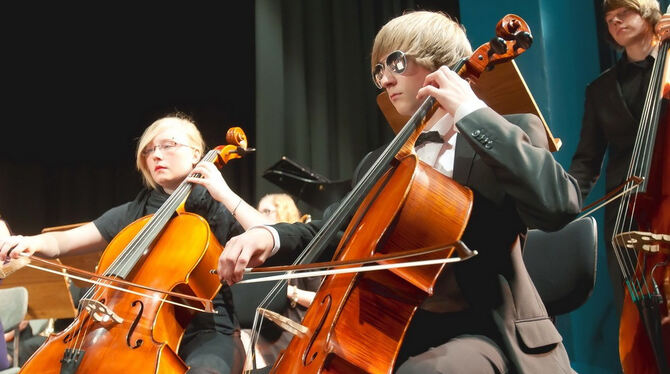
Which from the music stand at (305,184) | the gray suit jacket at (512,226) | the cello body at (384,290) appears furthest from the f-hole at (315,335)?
the music stand at (305,184)

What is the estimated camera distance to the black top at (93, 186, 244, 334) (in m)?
1.78

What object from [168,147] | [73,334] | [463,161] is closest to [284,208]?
[168,147]

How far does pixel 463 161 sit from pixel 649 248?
2.10ft

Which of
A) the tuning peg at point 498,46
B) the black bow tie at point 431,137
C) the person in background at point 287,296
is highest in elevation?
the tuning peg at point 498,46

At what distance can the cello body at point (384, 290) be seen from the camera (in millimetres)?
930

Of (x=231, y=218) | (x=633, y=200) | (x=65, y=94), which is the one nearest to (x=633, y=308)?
(x=633, y=200)

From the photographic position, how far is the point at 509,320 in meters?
1.03

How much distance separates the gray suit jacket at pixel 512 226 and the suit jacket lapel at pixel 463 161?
0.15ft

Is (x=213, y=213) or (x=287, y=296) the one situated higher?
(x=213, y=213)

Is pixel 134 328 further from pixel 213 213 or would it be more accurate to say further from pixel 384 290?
pixel 384 290

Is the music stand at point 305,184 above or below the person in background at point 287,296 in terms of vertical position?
above

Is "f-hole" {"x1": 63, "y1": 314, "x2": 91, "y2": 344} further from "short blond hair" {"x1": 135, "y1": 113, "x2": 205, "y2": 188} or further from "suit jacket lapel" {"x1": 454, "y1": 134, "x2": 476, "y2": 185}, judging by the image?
"suit jacket lapel" {"x1": 454, "y1": 134, "x2": 476, "y2": 185}

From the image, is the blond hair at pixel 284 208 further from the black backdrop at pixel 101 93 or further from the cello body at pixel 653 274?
the cello body at pixel 653 274

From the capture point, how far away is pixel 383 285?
0.99 metres
